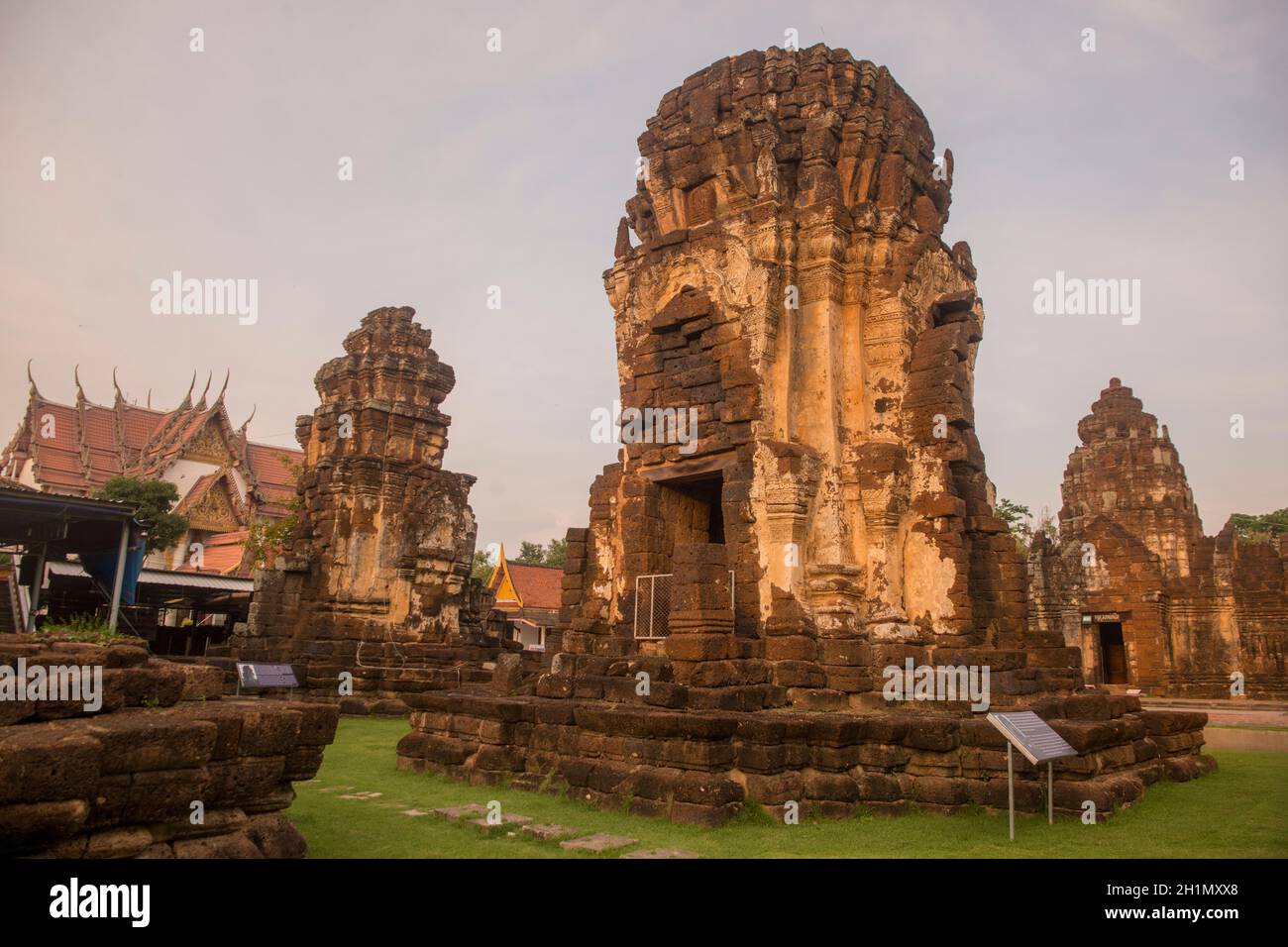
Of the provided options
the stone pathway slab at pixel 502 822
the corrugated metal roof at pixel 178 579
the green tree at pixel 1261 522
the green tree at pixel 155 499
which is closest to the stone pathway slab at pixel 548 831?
the stone pathway slab at pixel 502 822

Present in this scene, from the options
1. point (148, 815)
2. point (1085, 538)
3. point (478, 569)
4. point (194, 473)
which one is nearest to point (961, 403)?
point (148, 815)

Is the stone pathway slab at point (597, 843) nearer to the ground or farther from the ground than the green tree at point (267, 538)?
nearer to the ground

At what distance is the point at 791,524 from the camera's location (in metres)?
8.84

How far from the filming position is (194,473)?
46.9 meters

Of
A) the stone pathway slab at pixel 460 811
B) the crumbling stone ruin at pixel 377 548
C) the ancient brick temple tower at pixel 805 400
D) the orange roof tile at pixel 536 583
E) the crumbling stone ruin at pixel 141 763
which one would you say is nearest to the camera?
the crumbling stone ruin at pixel 141 763

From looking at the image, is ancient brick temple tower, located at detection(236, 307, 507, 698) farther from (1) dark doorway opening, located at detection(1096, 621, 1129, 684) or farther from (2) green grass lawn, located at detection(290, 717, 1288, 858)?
(1) dark doorway opening, located at detection(1096, 621, 1129, 684)

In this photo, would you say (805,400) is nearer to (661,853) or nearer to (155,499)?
(661,853)

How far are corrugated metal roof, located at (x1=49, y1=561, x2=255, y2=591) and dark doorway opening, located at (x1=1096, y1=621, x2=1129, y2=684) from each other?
23.7 metres

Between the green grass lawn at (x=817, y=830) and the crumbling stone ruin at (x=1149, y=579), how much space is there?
1423 centimetres

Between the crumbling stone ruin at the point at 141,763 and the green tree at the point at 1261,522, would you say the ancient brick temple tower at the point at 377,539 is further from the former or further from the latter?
the green tree at the point at 1261,522

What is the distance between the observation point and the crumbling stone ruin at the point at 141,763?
372cm

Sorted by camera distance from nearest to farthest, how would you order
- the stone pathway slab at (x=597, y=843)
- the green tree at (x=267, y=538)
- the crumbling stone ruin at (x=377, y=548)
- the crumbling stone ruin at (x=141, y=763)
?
1. the crumbling stone ruin at (x=141, y=763)
2. the stone pathway slab at (x=597, y=843)
3. the crumbling stone ruin at (x=377, y=548)
4. the green tree at (x=267, y=538)
